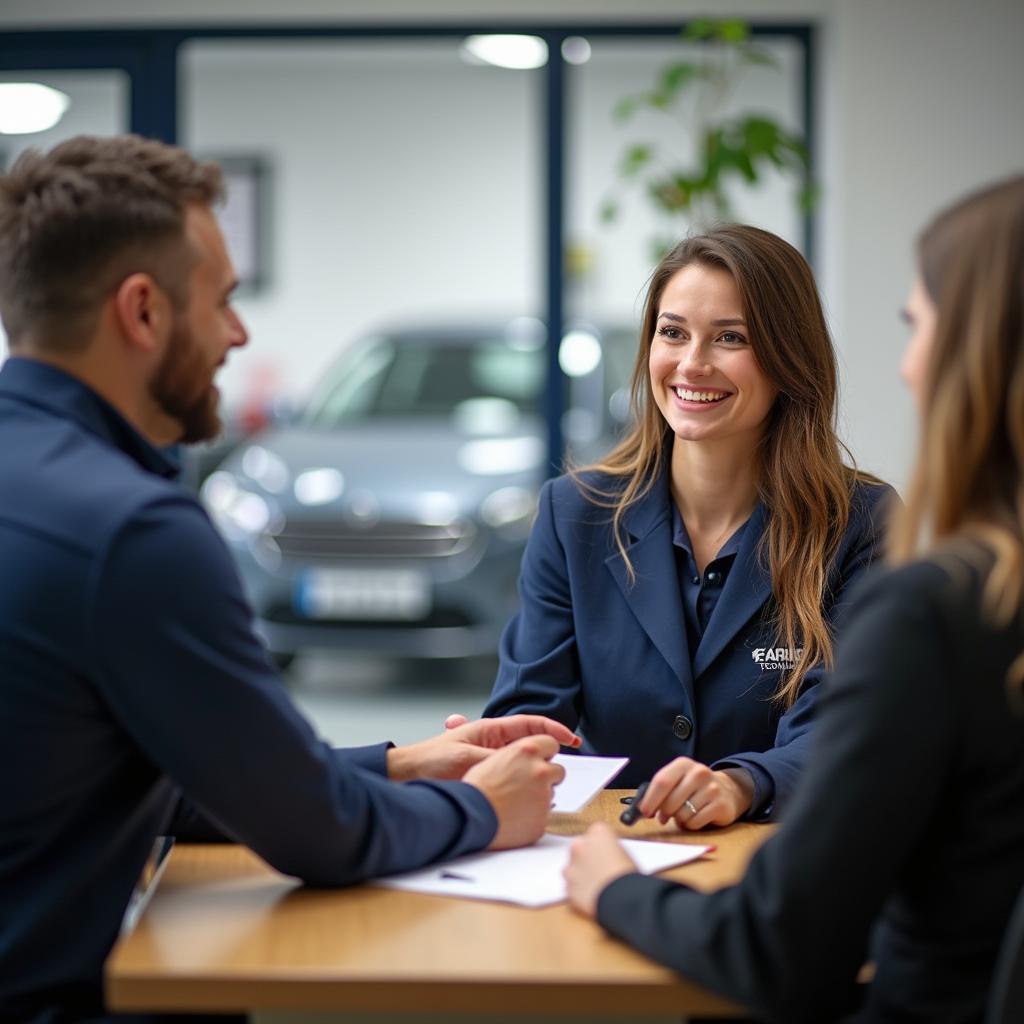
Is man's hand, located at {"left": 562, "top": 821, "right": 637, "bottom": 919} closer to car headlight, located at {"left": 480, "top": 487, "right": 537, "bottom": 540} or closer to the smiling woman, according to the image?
the smiling woman

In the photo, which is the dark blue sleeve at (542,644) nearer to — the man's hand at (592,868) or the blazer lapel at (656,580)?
the blazer lapel at (656,580)

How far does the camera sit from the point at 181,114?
188 inches

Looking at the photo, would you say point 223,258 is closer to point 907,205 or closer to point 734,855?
point 734,855

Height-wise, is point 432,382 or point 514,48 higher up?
point 514,48

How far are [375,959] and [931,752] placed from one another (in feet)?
1.61

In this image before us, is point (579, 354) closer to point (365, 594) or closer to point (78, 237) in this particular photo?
point (365, 594)

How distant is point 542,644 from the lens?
7.39ft

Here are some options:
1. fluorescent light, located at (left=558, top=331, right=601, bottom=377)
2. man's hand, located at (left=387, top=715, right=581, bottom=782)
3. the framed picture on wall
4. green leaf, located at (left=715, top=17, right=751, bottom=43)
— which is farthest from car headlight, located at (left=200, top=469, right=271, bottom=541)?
man's hand, located at (left=387, top=715, right=581, bottom=782)

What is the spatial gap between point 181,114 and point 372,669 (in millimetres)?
2287

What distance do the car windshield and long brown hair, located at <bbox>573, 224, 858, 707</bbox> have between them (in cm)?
339

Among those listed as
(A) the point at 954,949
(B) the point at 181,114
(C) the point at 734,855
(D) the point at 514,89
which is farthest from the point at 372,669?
(A) the point at 954,949

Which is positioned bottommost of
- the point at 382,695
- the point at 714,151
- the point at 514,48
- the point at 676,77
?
the point at 382,695

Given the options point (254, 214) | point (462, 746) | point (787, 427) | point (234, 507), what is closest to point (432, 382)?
point (234, 507)

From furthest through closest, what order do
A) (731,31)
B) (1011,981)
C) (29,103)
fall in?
(29,103)
(731,31)
(1011,981)
